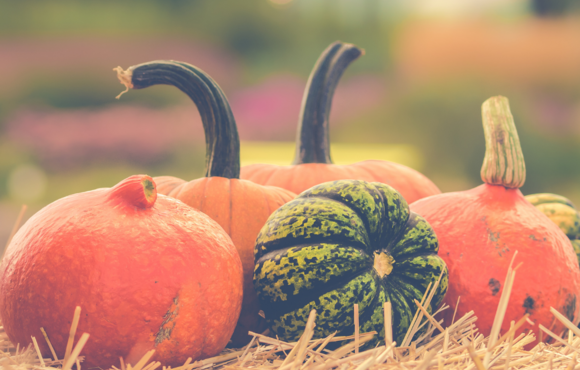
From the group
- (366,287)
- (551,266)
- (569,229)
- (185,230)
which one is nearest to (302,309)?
(366,287)

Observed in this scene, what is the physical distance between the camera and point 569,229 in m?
2.67

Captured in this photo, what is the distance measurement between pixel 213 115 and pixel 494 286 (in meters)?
1.42

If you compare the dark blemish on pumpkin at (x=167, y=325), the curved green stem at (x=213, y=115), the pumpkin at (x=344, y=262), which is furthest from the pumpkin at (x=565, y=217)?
the dark blemish on pumpkin at (x=167, y=325)

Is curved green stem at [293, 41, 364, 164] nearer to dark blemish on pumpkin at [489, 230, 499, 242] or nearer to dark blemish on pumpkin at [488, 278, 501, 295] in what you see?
dark blemish on pumpkin at [489, 230, 499, 242]

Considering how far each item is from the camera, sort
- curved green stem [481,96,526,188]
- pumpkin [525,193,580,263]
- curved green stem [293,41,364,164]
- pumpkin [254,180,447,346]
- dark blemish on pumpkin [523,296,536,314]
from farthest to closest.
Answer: curved green stem [293,41,364,164] < pumpkin [525,193,580,263] < curved green stem [481,96,526,188] < dark blemish on pumpkin [523,296,536,314] < pumpkin [254,180,447,346]

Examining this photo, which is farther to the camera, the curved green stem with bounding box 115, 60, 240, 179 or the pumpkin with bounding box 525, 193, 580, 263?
the pumpkin with bounding box 525, 193, 580, 263

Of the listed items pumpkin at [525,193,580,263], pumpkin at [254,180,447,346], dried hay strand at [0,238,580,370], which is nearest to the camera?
dried hay strand at [0,238,580,370]

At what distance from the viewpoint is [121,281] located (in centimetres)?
150

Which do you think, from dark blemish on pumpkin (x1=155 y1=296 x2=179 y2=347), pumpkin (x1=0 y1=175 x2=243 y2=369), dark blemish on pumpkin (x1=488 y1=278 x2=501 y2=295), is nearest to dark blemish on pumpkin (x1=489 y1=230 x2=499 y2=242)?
dark blemish on pumpkin (x1=488 y1=278 x2=501 y2=295)

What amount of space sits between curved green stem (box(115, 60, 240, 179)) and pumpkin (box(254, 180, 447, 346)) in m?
0.58

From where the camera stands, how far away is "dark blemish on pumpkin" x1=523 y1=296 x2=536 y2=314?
1980 mm

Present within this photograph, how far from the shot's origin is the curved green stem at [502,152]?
7.36 ft

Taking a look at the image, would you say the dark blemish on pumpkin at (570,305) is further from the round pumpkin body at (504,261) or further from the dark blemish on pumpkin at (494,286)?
the dark blemish on pumpkin at (494,286)

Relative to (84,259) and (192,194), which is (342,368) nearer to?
(84,259)
